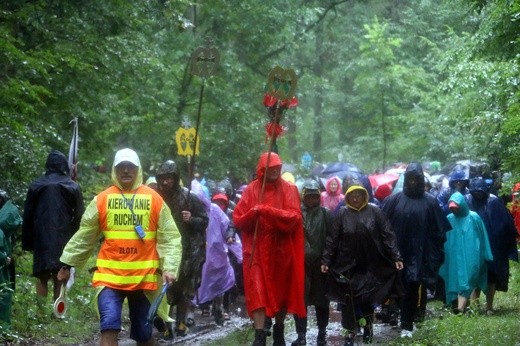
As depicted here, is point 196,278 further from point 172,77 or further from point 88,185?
point 172,77

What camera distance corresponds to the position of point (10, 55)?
13.7 metres

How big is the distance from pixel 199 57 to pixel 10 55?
2256mm

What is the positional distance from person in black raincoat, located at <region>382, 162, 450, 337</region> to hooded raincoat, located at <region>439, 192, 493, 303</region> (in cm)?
118

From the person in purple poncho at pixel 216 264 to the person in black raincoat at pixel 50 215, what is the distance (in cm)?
230

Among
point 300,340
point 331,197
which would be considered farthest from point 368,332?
point 331,197

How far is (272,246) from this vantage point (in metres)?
12.2

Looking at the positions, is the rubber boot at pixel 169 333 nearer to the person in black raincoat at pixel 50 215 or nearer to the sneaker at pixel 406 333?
the person in black raincoat at pixel 50 215

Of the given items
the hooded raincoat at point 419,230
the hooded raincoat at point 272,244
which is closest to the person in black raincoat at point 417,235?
the hooded raincoat at point 419,230

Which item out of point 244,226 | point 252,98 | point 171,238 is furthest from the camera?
point 252,98

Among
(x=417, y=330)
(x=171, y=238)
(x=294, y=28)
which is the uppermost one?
(x=294, y=28)

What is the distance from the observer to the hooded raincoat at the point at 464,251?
48.9ft

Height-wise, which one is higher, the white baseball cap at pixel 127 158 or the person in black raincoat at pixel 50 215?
the white baseball cap at pixel 127 158

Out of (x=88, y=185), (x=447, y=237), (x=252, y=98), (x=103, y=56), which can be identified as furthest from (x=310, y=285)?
(x=252, y=98)

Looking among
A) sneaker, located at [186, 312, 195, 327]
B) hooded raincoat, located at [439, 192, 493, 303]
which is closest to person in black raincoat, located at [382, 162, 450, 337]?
hooded raincoat, located at [439, 192, 493, 303]
